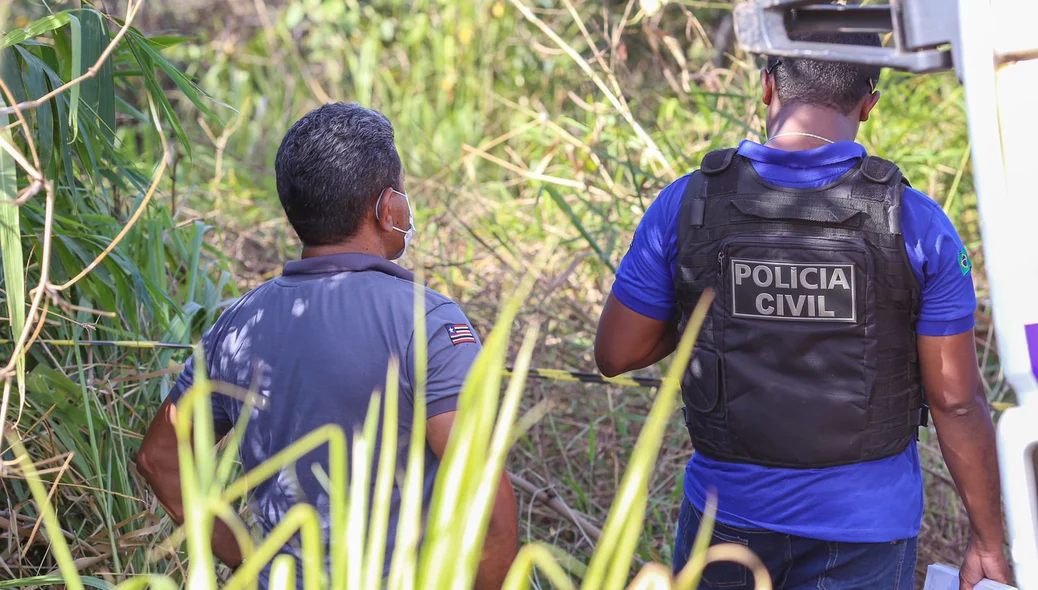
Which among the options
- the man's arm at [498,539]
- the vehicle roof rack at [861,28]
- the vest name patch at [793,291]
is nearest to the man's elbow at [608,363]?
the vest name patch at [793,291]

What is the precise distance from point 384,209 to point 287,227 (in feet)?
11.5

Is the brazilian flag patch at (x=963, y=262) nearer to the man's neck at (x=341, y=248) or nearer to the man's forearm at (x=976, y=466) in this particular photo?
the man's forearm at (x=976, y=466)

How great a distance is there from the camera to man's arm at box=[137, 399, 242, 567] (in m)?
1.91

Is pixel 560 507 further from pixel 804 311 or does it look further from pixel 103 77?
pixel 103 77

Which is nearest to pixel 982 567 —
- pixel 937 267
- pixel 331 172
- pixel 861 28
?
pixel 937 267

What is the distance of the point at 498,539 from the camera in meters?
1.70

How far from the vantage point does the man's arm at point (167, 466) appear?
1907 mm

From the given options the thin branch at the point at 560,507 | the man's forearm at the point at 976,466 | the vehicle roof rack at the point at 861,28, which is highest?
the vehicle roof rack at the point at 861,28

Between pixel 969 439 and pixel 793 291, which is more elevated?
pixel 793 291

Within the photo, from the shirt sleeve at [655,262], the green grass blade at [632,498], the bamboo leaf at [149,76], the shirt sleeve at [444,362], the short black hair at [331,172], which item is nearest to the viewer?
the green grass blade at [632,498]

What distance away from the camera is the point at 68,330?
8.44 feet

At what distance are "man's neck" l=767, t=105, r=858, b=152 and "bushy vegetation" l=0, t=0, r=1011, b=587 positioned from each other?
2.59 ft

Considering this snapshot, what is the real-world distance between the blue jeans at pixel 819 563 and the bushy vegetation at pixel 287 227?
461 mm

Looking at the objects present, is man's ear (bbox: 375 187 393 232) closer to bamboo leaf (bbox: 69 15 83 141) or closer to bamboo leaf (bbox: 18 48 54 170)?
bamboo leaf (bbox: 69 15 83 141)
